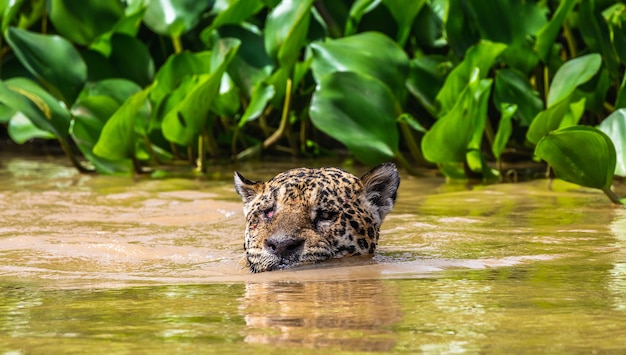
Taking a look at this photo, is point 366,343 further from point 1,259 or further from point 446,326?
point 1,259

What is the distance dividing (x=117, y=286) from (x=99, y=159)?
4.97m

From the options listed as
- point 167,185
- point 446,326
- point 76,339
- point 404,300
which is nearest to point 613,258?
point 404,300

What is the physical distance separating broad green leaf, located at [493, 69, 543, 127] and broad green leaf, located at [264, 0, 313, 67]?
158 cm

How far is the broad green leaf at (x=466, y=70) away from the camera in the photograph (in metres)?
8.77

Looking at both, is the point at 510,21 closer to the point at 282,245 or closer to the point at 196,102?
the point at 196,102

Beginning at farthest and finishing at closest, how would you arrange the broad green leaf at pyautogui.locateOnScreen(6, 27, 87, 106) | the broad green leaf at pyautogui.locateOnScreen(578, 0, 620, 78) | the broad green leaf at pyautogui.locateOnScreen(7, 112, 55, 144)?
the broad green leaf at pyautogui.locateOnScreen(7, 112, 55, 144) < the broad green leaf at pyautogui.locateOnScreen(6, 27, 87, 106) < the broad green leaf at pyautogui.locateOnScreen(578, 0, 620, 78)

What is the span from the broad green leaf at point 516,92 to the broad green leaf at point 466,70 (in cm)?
27

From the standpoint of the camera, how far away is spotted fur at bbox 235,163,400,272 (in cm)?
546

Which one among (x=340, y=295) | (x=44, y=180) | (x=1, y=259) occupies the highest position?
(x=340, y=295)

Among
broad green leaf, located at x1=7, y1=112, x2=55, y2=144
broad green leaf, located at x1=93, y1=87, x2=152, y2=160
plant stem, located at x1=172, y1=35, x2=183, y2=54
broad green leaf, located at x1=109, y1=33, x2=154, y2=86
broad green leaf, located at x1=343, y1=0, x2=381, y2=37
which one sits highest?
broad green leaf, located at x1=343, y1=0, x2=381, y2=37

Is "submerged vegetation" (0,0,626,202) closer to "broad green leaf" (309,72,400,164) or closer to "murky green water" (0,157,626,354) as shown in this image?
"broad green leaf" (309,72,400,164)

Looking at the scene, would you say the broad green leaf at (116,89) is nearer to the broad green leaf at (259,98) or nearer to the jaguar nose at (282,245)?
the broad green leaf at (259,98)

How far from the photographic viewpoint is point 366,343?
3742 millimetres

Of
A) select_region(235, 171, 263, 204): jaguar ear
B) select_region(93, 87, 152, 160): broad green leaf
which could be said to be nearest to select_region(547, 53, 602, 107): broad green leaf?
select_region(235, 171, 263, 204): jaguar ear
